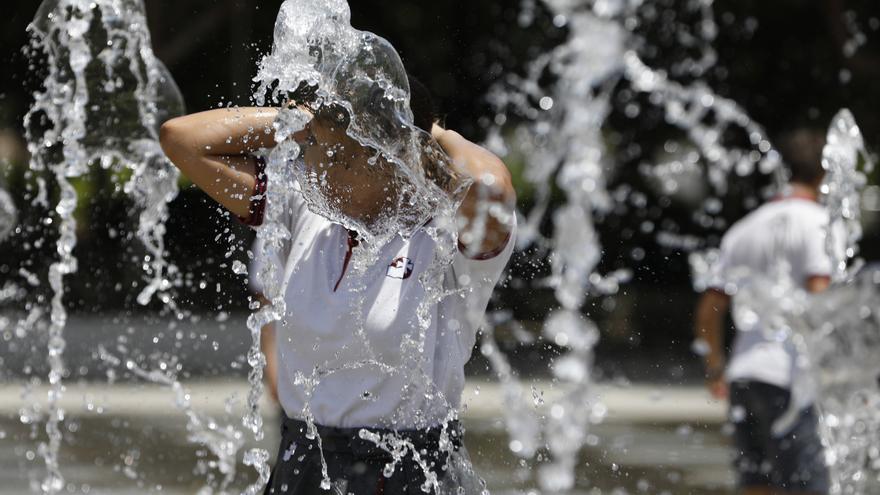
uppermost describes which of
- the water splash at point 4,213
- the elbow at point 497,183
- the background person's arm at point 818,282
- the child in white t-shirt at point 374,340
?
the elbow at point 497,183

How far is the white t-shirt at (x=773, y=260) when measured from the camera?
4418 mm

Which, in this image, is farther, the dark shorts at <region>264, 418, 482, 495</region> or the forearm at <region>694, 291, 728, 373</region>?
the forearm at <region>694, 291, 728, 373</region>

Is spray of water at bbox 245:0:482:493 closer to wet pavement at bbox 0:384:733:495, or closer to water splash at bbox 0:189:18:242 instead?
wet pavement at bbox 0:384:733:495

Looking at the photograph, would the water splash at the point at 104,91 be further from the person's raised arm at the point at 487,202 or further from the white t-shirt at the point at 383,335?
the person's raised arm at the point at 487,202

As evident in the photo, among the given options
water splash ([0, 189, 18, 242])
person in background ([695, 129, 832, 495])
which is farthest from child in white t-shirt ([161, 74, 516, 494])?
water splash ([0, 189, 18, 242])

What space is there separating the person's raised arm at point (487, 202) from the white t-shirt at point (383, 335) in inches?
1.7

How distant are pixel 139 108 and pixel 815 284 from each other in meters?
2.21

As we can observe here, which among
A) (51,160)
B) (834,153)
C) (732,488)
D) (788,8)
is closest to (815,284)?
(834,153)

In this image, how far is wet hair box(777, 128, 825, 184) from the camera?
15.3ft

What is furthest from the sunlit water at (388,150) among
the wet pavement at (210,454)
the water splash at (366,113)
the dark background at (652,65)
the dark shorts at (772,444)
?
the dark background at (652,65)

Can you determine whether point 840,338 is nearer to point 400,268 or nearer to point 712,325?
point 400,268

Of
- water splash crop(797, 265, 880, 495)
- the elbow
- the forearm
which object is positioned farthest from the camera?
the forearm

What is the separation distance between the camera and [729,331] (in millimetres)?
7441

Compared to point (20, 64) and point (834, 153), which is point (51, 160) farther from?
point (834, 153)
